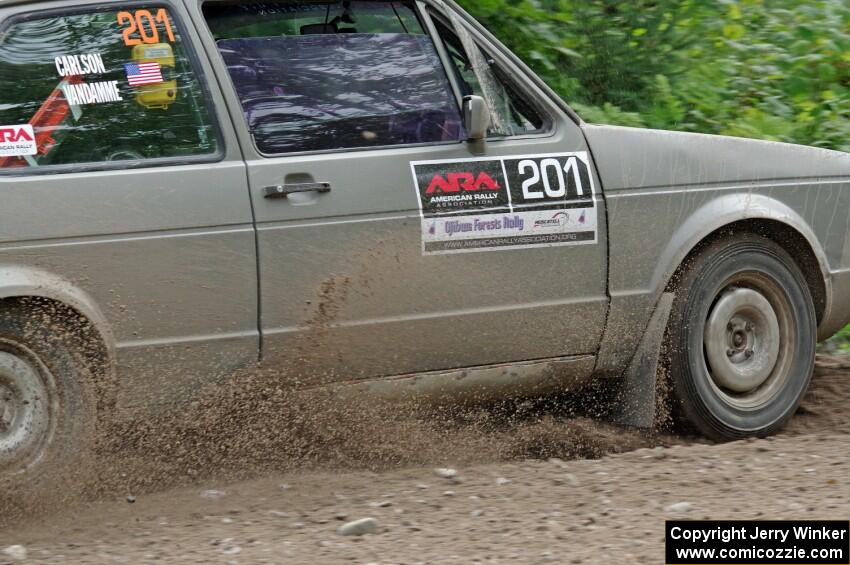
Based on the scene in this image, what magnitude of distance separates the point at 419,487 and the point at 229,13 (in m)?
1.92

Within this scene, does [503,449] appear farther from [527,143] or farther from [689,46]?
[689,46]

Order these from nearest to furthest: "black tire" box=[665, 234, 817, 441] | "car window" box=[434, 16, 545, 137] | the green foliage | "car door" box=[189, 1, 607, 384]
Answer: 1. "car door" box=[189, 1, 607, 384]
2. "car window" box=[434, 16, 545, 137]
3. "black tire" box=[665, 234, 817, 441]
4. the green foliage

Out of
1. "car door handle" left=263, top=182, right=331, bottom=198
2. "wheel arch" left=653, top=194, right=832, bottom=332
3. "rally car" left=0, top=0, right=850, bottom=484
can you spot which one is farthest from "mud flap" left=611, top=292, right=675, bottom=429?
"car door handle" left=263, top=182, right=331, bottom=198

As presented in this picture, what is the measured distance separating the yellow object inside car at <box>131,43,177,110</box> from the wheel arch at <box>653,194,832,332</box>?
2102 millimetres

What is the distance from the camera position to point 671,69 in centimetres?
778

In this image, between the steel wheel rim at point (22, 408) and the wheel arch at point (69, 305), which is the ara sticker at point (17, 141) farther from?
the steel wheel rim at point (22, 408)

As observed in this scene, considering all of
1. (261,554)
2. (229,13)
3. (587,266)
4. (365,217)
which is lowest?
(261,554)

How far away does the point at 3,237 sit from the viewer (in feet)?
13.1

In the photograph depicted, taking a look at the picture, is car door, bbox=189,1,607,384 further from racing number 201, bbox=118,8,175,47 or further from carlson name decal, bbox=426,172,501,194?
racing number 201, bbox=118,8,175,47

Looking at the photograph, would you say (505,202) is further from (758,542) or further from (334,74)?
(758,542)

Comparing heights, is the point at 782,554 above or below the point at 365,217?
below

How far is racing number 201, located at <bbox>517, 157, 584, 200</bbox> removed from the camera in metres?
4.73

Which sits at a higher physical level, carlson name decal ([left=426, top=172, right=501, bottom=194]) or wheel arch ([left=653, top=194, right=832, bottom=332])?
carlson name decal ([left=426, top=172, right=501, bottom=194])

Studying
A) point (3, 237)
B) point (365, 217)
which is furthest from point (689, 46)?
point (3, 237)
